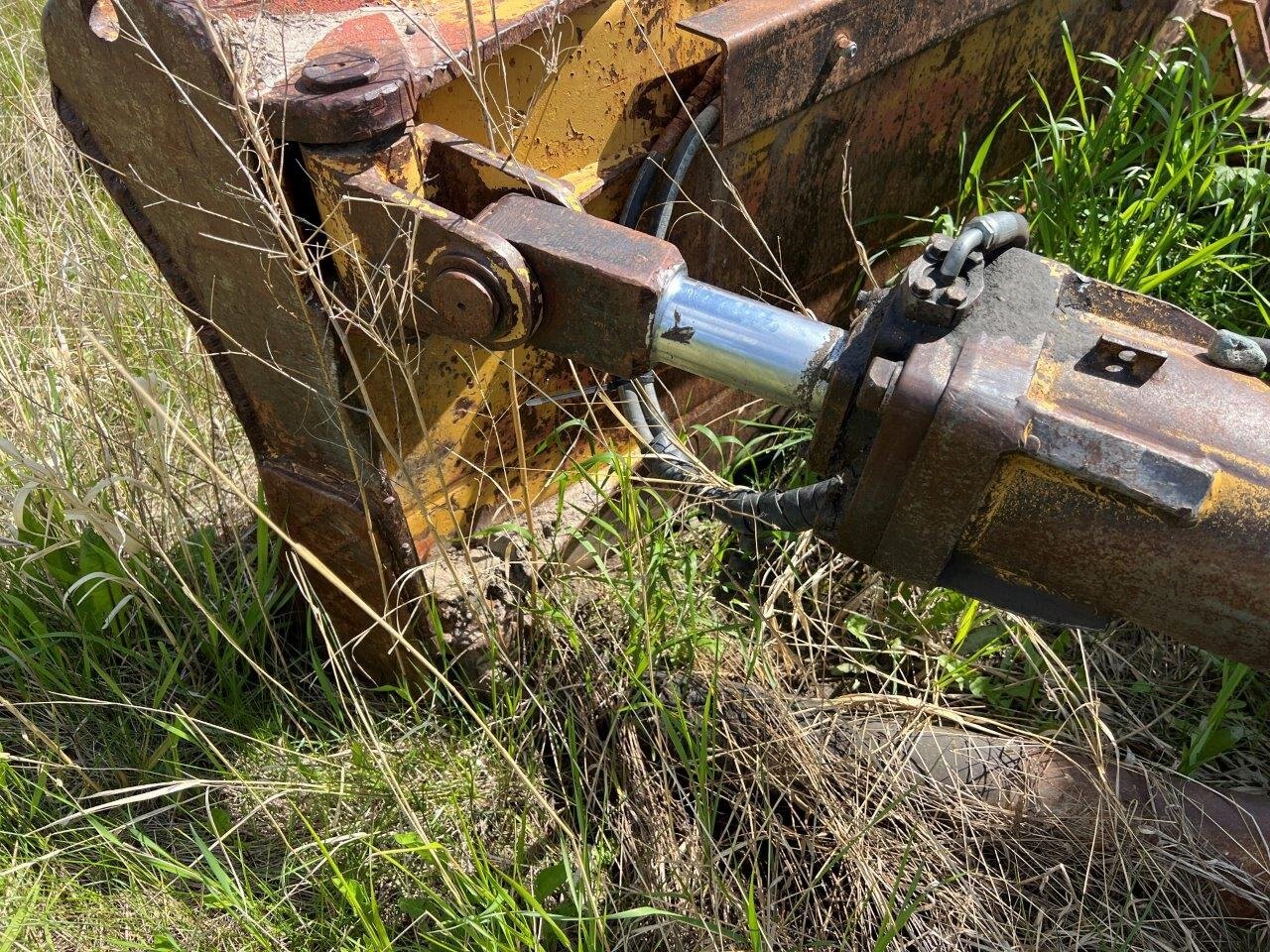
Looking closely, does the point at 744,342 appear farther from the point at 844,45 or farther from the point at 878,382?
the point at 844,45

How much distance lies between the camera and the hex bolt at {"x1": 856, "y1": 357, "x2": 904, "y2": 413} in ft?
3.40

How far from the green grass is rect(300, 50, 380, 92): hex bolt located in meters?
0.51

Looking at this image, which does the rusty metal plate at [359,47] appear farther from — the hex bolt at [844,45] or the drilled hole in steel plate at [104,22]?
the hex bolt at [844,45]

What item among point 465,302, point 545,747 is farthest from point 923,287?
point 545,747

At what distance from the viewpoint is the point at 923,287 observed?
1.04 meters

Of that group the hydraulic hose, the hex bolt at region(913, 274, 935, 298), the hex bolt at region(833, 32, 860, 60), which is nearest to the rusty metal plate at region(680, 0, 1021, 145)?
the hex bolt at region(833, 32, 860, 60)

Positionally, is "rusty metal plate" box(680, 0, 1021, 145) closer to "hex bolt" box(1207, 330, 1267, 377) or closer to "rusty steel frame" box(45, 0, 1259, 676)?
"rusty steel frame" box(45, 0, 1259, 676)

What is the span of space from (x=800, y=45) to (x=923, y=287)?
41.3 inches

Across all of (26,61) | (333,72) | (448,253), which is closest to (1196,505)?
(448,253)

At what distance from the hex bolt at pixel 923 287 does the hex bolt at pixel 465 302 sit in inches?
20.0

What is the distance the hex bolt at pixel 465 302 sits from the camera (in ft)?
4.23

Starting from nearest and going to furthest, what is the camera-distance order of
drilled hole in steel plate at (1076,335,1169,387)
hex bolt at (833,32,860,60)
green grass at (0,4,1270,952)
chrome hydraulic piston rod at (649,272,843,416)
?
drilled hole in steel plate at (1076,335,1169,387) → chrome hydraulic piston rod at (649,272,843,416) → green grass at (0,4,1270,952) → hex bolt at (833,32,860,60)

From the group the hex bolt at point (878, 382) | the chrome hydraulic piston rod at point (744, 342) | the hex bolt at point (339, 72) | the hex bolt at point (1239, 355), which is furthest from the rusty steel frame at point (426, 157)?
the hex bolt at point (1239, 355)

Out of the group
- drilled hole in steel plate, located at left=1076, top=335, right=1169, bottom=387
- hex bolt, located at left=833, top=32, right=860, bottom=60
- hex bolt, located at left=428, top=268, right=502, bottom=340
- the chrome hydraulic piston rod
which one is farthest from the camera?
hex bolt, located at left=833, top=32, right=860, bottom=60
